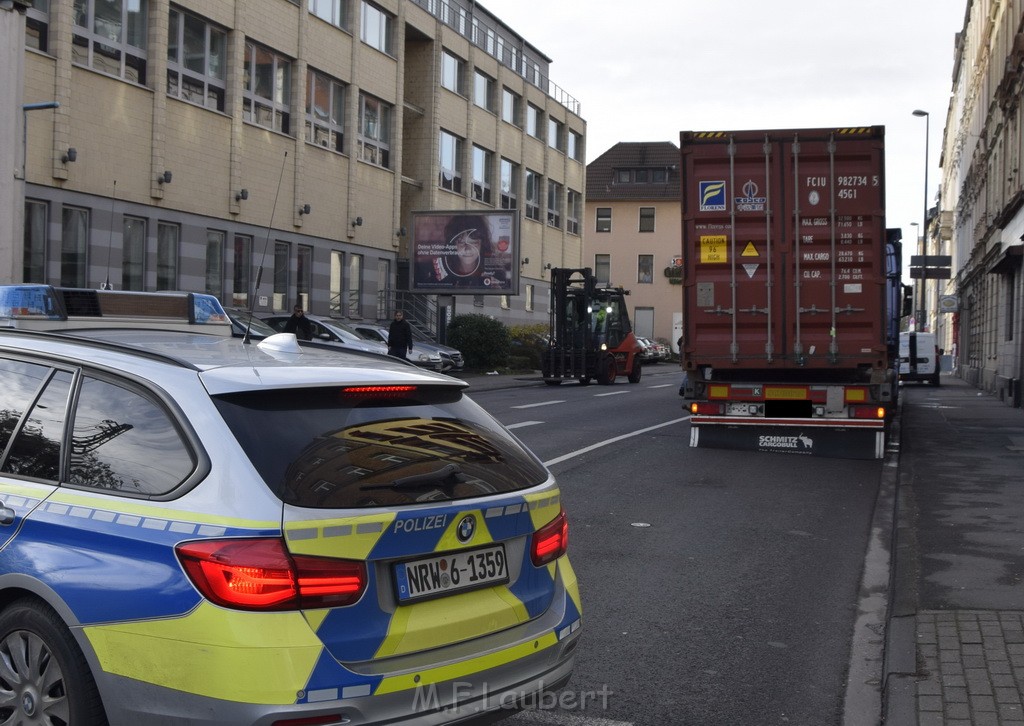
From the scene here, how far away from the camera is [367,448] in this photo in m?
3.56

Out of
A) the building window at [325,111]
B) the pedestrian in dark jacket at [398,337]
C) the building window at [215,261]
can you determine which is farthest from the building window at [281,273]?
the pedestrian in dark jacket at [398,337]

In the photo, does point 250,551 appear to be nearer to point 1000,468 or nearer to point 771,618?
point 771,618

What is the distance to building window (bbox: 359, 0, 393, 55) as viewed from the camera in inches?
1475

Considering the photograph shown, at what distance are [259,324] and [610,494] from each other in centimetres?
1251

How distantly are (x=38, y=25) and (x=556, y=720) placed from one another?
76.0ft

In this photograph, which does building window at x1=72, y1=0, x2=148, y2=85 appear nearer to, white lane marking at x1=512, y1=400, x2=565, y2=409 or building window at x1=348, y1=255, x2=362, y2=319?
building window at x1=348, y1=255, x2=362, y2=319

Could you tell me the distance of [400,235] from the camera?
133ft

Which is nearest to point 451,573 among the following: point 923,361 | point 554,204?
point 923,361

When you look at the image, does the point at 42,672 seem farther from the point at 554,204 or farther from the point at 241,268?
the point at 554,204

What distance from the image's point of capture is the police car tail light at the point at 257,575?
10.3ft

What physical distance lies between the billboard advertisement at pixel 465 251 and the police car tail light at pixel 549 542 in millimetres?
32128

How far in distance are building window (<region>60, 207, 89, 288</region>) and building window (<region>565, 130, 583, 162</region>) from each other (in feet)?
111

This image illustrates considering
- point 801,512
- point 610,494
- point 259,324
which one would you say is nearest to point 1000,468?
point 801,512

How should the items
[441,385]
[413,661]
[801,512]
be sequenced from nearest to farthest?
1. [413,661]
2. [441,385]
3. [801,512]
